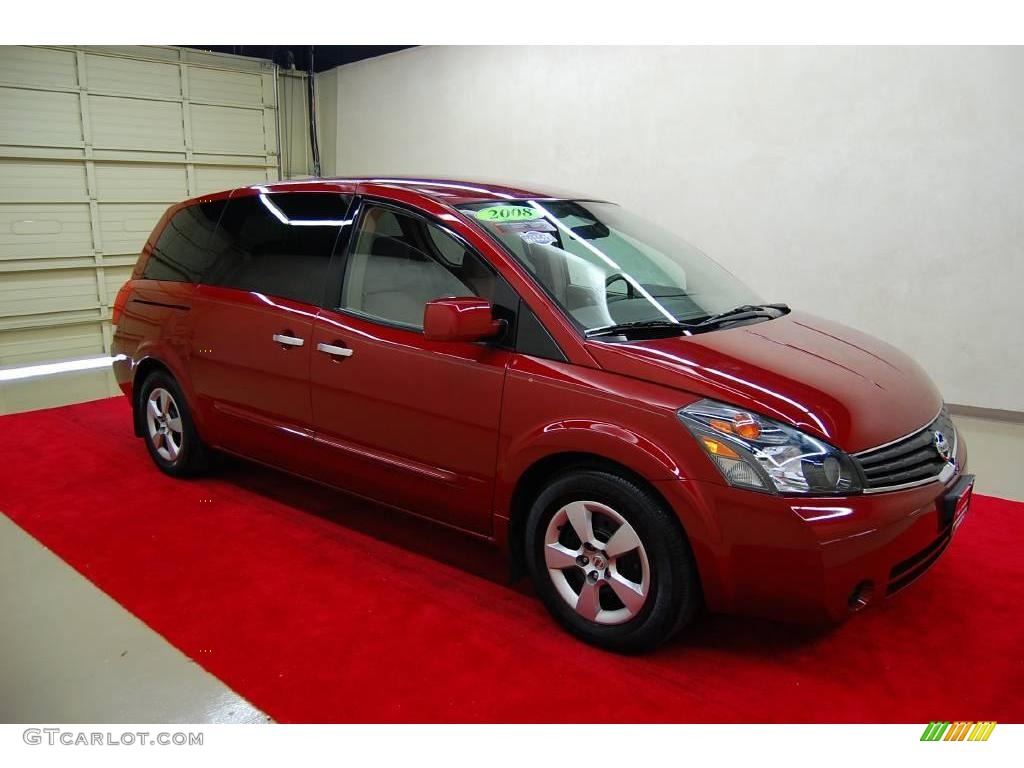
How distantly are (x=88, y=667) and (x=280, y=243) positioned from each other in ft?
5.48

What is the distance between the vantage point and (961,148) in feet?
15.9

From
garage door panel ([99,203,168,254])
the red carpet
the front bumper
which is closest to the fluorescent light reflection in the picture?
garage door panel ([99,203,168,254])

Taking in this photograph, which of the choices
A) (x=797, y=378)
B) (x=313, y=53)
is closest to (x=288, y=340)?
(x=797, y=378)

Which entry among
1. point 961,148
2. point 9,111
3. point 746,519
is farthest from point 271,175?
point 746,519

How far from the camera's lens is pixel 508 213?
108 inches

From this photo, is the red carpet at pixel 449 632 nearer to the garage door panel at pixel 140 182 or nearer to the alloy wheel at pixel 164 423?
the alloy wheel at pixel 164 423

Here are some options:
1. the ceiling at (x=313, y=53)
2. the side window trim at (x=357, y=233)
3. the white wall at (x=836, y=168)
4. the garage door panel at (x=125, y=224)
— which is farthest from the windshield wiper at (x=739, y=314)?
the ceiling at (x=313, y=53)

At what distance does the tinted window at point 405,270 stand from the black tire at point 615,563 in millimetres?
687

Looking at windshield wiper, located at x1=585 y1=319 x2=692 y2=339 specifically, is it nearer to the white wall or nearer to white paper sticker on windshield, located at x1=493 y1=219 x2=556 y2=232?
white paper sticker on windshield, located at x1=493 y1=219 x2=556 y2=232

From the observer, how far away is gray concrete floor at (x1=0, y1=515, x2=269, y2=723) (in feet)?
6.84

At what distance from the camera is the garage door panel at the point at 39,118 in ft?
21.9

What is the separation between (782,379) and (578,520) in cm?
70

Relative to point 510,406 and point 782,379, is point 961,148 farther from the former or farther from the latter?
point 510,406
